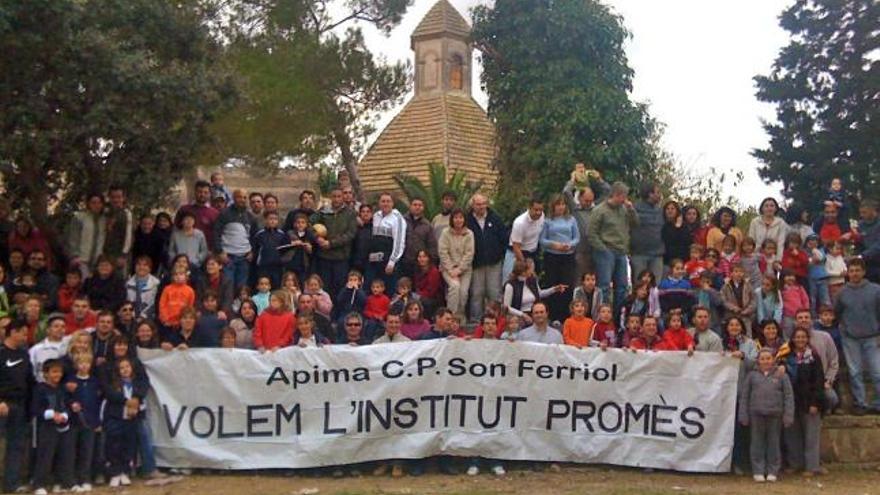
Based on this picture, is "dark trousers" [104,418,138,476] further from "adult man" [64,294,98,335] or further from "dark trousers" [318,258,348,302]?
"dark trousers" [318,258,348,302]

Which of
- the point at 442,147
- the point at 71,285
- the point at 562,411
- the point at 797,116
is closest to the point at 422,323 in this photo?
the point at 562,411

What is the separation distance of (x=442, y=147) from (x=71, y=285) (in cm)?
2938

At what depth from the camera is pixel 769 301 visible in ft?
43.0

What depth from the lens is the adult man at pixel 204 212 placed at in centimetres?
1388

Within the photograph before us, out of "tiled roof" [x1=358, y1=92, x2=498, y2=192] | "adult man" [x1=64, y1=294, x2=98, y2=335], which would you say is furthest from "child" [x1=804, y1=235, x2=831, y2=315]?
"tiled roof" [x1=358, y1=92, x2=498, y2=192]

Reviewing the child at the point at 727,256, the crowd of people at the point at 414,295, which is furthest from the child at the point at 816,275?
the child at the point at 727,256

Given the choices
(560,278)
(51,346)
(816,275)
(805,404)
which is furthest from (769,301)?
(51,346)

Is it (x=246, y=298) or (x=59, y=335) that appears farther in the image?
(x=246, y=298)

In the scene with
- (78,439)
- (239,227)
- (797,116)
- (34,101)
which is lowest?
(78,439)

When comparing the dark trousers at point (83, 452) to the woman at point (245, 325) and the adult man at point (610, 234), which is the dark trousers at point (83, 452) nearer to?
the woman at point (245, 325)

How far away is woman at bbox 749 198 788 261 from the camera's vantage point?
1436 cm

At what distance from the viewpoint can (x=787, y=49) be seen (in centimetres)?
3027

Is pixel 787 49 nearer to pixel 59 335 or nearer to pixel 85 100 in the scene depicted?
pixel 85 100

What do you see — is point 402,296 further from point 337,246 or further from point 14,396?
point 14,396
